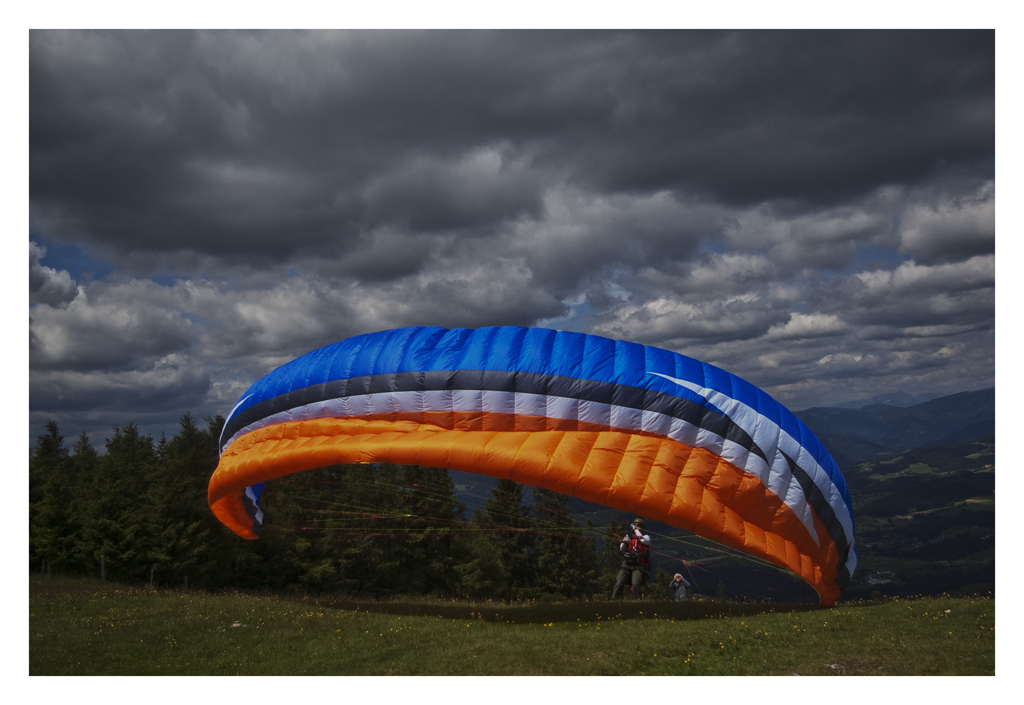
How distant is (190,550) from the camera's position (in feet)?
69.7

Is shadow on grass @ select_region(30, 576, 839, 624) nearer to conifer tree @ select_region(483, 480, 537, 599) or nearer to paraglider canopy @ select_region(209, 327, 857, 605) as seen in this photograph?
paraglider canopy @ select_region(209, 327, 857, 605)

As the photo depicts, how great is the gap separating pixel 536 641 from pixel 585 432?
2.73 meters

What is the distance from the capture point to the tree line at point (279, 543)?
67.2 feet

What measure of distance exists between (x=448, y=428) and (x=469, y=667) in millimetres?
2949

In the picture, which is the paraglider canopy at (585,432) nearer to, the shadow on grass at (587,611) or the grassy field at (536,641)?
the grassy field at (536,641)

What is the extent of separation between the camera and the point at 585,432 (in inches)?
309

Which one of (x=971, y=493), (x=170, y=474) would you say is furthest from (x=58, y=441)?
(x=971, y=493)

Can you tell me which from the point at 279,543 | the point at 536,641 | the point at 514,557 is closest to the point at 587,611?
the point at 536,641

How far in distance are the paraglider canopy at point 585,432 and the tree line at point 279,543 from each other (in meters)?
8.39

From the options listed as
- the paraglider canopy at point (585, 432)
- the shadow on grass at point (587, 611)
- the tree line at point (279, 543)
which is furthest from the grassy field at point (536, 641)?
the tree line at point (279, 543)

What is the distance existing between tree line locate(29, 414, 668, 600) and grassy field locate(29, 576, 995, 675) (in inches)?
309

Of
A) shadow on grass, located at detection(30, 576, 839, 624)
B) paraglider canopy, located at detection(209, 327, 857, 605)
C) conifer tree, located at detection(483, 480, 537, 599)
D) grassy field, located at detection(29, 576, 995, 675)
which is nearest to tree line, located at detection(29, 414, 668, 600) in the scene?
conifer tree, located at detection(483, 480, 537, 599)

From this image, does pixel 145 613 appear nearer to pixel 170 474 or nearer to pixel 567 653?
pixel 567 653

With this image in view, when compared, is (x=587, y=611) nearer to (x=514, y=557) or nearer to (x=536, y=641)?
(x=536, y=641)
